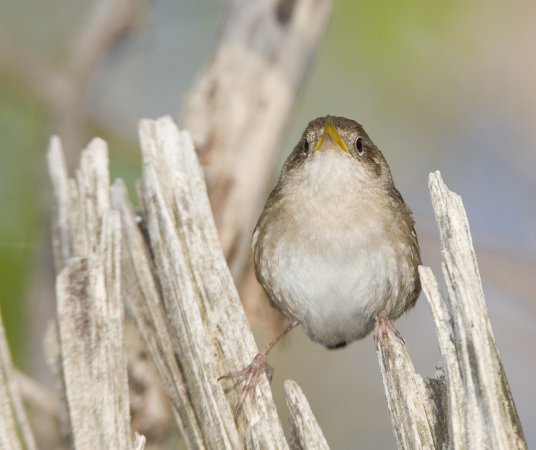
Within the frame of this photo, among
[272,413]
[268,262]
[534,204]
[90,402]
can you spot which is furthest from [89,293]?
[534,204]

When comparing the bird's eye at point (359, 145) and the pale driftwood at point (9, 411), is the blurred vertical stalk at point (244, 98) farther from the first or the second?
the pale driftwood at point (9, 411)

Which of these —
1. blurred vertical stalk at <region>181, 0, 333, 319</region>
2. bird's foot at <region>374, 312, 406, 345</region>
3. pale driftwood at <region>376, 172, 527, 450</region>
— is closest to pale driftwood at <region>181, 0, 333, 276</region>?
blurred vertical stalk at <region>181, 0, 333, 319</region>

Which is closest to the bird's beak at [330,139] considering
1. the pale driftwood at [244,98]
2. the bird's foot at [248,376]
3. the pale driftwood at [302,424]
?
the pale driftwood at [244,98]

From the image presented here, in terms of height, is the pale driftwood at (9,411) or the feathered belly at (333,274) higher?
the feathered belly at (333,274)

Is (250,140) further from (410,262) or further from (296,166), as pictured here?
(410,262)

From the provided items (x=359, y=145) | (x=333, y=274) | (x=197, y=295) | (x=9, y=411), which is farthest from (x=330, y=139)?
(x=9, y=411)

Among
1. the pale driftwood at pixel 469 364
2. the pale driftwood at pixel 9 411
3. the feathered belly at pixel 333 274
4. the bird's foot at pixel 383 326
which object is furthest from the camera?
the feathered belly at pixel 333 274

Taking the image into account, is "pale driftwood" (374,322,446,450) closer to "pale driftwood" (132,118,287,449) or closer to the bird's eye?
"pale driftwood" (132,118,287,449)
